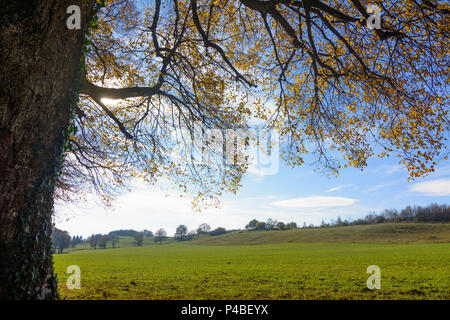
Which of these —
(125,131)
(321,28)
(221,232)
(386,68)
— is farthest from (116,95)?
(221,232)

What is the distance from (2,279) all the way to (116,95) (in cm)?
707

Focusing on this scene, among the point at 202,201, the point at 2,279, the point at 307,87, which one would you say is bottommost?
the point at 2,279

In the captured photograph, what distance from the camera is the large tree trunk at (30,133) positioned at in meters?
3.26

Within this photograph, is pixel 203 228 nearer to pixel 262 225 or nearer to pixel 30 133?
pixel 262 225

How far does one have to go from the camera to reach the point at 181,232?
348ft

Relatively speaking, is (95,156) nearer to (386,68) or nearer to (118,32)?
(118,32)

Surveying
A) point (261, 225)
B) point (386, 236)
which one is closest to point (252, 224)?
point (261, 225)

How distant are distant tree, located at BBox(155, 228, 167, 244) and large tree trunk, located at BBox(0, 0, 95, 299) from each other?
100752 millimetres

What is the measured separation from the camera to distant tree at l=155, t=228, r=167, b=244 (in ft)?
327

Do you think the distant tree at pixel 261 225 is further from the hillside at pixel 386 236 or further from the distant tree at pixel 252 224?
the hillside at pixel 386 236

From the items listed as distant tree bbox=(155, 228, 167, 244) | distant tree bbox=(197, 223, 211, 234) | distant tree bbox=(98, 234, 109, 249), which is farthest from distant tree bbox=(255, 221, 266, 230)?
distant tree bbox=(98, 234, 109, 249)

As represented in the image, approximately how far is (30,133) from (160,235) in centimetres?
10549

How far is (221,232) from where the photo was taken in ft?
318
